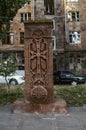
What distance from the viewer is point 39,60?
31.1 feet

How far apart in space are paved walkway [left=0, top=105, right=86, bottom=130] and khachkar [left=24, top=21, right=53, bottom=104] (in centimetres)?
64

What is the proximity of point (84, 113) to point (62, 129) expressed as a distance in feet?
6.13

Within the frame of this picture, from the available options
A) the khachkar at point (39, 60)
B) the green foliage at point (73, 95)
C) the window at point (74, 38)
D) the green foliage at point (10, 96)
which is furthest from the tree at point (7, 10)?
the window at point (74, 38)

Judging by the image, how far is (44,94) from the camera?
938 centimetres

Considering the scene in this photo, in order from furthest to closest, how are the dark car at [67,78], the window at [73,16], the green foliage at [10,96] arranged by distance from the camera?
the window at [73,16] → the dark car at [67,78] → the green foliage at [10,96]

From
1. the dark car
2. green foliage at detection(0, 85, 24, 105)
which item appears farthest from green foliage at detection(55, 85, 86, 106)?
the dark car

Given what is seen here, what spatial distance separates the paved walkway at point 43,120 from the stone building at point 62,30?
41.2 m

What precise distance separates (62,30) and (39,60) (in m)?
42.3

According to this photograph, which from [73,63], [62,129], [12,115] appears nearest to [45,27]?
[12,115]

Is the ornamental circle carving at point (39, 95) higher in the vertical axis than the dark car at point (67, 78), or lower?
higher

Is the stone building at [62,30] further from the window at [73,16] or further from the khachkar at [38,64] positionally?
the khachkar at [38,64]

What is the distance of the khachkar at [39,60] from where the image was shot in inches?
372

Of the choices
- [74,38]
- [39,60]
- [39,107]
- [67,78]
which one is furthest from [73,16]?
[39,107]

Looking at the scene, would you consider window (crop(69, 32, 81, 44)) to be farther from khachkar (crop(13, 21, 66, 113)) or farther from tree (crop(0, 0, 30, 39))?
khachkar (crop(13, 21, 66, 113))
